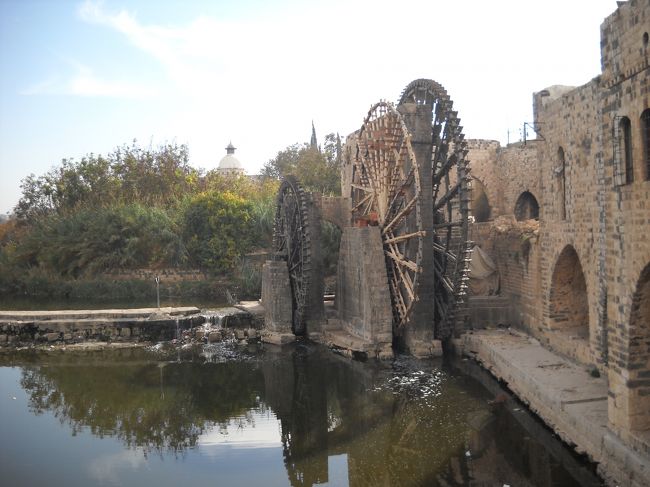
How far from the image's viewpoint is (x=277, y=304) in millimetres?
14117

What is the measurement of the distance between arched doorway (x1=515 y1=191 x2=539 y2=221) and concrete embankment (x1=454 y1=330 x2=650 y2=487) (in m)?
5.53

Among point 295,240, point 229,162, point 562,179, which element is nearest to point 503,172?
point 295,240

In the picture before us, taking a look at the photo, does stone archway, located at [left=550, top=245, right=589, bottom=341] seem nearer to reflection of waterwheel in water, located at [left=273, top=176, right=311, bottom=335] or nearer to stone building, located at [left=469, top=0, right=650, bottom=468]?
stone building, located at [left=469, top=0, right=650, bottom=468]

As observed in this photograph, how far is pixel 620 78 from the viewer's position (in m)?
5.94

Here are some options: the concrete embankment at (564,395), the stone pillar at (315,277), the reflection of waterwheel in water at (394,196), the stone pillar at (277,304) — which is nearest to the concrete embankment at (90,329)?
the stone pillar at (277,304)

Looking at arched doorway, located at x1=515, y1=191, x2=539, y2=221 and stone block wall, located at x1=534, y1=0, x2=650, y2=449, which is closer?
stone block wall, located at x1=534, y1=0, x2=650, y2=449

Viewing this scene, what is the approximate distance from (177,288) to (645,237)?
19.7 metres

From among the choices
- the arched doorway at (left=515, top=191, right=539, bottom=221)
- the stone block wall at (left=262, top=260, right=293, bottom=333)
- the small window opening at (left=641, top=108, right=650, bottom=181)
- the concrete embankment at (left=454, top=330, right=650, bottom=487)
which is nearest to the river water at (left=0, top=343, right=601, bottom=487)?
the concrete embankment at (left=454, top=330, right=650, bottom=487)

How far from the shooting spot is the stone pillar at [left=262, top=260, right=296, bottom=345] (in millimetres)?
14037

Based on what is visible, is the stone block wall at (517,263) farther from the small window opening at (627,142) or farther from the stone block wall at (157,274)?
the stone block wall at (157,274)

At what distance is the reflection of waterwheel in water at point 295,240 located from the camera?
Answer: 535 inches

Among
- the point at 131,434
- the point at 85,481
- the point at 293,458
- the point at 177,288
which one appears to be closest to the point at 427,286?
the point at 293,458

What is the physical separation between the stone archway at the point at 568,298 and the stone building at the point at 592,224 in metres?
0.02

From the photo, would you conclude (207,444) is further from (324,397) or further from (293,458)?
(324,397)
